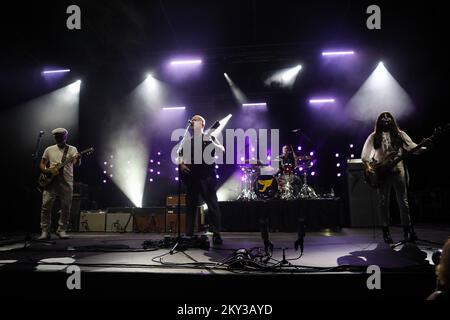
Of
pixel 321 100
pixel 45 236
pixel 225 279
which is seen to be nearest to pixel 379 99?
pixel 321 100

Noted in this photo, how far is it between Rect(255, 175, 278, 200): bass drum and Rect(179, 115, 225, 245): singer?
3.59 m

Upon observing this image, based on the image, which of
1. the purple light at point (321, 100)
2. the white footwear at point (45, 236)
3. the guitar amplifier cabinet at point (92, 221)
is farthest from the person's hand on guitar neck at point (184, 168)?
the purple light at point (321, 100)

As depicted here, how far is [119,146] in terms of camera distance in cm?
1021

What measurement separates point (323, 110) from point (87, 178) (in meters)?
8.37

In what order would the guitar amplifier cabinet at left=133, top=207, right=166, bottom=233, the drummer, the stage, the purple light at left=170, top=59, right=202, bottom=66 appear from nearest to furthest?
the stage
the guitar amplifier cabinet at left=133, top=207, right=166, bottom=233
the drummer
the purple light at left=170, top=59, right=202, bottom=66

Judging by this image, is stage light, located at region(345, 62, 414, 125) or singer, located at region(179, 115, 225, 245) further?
stage light, located at region(345, 62, 414, 125)

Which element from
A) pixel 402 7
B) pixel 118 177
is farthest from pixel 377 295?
pixel 118 177

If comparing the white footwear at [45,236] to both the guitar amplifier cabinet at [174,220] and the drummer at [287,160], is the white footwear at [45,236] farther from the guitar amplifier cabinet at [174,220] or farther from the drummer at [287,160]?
the drummer at [287,160]

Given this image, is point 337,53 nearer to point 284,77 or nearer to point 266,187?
point 284,77

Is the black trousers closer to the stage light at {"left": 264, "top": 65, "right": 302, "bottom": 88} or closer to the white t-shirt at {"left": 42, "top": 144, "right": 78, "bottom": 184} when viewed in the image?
the white t-shirt at {"left": 42, "top": 144, "right": 78, "bottom": 184}

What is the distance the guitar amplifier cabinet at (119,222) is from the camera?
7871mm

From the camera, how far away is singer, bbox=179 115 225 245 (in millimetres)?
4609

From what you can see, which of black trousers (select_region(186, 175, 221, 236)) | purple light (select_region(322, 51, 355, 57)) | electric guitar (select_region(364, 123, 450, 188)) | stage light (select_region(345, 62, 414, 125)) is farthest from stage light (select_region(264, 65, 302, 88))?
black trousers (select_region(186, 175, 221, 236))

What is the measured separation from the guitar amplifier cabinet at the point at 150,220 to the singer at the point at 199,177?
327cm
